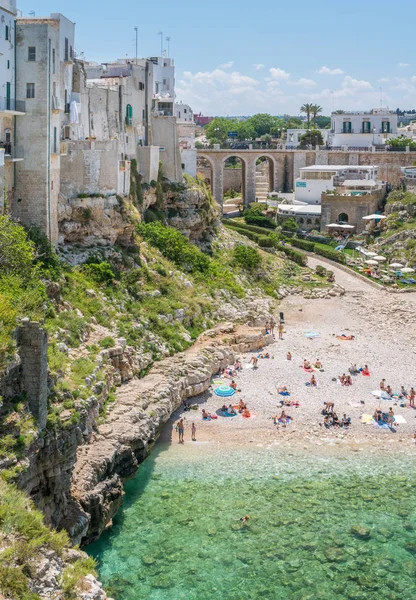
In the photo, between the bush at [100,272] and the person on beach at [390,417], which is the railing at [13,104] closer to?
the bush at [100,272]

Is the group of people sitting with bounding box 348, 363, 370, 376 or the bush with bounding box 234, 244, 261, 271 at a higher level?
the bush with bounding box 234, 244, 261, 271

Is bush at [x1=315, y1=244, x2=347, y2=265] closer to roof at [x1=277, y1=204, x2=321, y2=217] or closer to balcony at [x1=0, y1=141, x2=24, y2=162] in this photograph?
roof at [x1=277, y1=204, x2=321, y2=217]

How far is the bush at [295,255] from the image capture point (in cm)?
6328

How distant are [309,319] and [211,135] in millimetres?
94772

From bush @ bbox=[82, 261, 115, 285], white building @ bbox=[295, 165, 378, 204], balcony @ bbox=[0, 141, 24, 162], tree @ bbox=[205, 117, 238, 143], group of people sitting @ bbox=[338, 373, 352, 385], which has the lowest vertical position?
Result: group of people sitting @ bbox=[338, 373, 352, 385]

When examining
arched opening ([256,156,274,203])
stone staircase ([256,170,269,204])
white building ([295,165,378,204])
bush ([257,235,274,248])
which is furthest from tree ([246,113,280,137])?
bush ([257,235,274,248])

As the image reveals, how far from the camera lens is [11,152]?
36.7m

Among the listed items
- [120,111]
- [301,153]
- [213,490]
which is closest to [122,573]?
[213,490]

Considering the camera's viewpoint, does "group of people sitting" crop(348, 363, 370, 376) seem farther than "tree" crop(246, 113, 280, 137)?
No

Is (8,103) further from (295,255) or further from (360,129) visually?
(360,129)

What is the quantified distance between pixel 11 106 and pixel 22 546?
2394cm

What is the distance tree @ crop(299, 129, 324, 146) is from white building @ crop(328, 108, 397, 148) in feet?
26.5

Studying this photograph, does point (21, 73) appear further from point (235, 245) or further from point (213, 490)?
point (235, 245)

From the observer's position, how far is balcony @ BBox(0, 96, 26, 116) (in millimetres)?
35562
